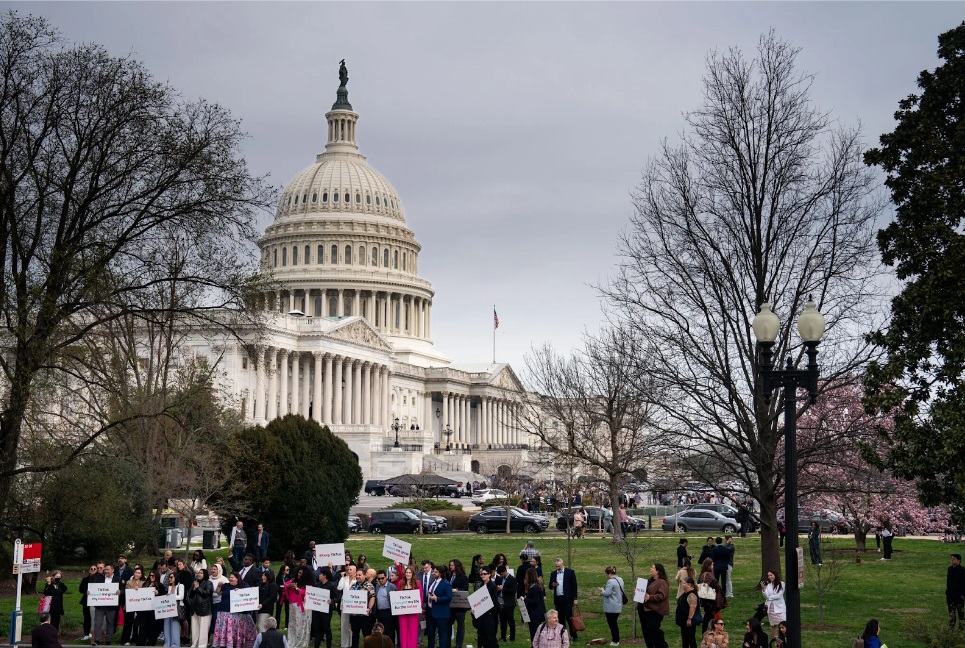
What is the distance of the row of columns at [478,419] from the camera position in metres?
149

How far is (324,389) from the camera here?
390 ft

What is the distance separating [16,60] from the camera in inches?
990

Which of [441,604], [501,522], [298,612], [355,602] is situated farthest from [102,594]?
[501,522]

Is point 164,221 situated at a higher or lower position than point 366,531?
higher

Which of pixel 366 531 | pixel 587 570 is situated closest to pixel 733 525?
pixel 366 531

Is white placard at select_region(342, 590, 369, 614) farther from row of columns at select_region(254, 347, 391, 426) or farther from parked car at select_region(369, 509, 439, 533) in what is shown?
row of columns at select_region(254, 347, 391, 426)

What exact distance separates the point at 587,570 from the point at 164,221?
17639 mm

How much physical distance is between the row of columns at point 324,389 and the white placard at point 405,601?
7825 centimetres

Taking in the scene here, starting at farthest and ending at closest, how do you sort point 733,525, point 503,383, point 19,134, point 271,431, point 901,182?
point 503,383
point 733,525
point 271,431
point 19,134
point 901,182

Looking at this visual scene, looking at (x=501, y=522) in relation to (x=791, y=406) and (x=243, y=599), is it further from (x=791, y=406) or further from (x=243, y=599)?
(x=791, y=406)

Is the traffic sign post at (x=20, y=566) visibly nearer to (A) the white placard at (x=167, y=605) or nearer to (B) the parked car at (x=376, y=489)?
(A) the white placard at (x=167, y=605)

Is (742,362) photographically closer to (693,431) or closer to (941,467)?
(693,431)

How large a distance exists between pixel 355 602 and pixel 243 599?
75.8 inches

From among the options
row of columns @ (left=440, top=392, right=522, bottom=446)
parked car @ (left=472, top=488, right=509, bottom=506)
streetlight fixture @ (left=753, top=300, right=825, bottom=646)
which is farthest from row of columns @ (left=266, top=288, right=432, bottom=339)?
streetlight fixture @ (left=753, top=300, right=825, bottom=646)
